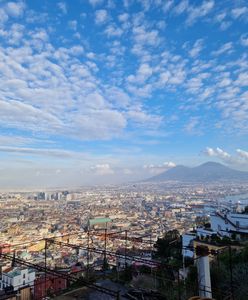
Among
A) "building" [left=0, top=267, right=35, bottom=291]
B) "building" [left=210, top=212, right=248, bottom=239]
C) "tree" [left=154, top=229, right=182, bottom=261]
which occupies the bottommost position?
"building" [left=0, top=267, right=35, bottom=291]

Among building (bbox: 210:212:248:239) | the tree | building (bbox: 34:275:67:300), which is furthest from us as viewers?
building (bbox: 210:212:248:239)

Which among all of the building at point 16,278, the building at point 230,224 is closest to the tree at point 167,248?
the building at point 230,224

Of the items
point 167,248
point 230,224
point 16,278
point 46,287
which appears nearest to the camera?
point 46,287

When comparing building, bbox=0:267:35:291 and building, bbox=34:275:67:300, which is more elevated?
building, bbox=34:275:67:300

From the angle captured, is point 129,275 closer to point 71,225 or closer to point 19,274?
point 19,274

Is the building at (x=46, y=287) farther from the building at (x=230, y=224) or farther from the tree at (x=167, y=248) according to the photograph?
the building at (x=230, y=224)

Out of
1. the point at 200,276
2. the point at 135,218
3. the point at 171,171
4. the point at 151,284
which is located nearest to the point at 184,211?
the point at 135,218

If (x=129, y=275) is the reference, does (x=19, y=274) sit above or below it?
below

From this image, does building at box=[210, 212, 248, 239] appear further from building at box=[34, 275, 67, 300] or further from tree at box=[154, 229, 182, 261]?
building at box=[34, 275, 67, 300]

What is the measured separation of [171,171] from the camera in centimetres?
13325

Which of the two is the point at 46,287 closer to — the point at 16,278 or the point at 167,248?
the point at 16,278

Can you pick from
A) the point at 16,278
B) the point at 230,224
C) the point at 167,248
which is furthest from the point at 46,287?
the point at 230,224

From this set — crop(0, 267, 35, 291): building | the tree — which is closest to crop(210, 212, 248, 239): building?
the tree

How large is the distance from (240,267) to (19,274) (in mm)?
8817
